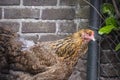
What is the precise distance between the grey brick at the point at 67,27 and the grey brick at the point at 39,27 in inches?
1.9

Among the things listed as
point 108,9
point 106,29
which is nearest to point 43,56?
point 106,29

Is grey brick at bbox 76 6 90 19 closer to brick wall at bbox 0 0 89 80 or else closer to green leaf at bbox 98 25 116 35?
brick wall at bbox 0 0 89 80

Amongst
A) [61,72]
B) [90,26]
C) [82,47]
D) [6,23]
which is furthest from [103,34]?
[6,23]

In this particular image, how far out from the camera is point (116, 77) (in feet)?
9.11

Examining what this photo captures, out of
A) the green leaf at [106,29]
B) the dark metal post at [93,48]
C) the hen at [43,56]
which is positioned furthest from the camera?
the dark metal post at [93,48]

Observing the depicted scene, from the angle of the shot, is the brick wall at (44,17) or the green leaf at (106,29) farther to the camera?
the brick wall at (44,17)

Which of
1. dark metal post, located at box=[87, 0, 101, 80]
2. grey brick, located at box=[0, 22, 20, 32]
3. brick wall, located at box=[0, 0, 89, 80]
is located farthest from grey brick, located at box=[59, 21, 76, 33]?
grey brick, located at box=[0, 22, 20, 32]

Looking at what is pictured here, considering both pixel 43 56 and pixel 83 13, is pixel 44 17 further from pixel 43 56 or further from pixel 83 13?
pixel 43 56

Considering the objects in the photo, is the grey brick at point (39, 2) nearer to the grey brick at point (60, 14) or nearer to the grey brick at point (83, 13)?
the grey brick at point (60, 14)

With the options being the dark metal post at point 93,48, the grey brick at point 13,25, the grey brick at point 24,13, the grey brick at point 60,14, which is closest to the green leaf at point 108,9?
the dark metal post at point 93,48

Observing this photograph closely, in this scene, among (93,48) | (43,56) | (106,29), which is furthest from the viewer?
(93,48)

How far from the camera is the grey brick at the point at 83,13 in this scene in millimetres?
2727

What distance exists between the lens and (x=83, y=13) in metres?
2.73

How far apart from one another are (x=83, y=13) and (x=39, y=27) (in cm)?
29
